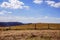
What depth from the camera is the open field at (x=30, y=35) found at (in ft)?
9.63

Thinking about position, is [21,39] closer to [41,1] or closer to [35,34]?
[35,34]

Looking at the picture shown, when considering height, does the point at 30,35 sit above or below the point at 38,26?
below

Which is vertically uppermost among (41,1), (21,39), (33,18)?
(41,1)

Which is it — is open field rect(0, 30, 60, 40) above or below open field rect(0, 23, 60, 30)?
below

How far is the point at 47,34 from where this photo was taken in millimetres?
2959

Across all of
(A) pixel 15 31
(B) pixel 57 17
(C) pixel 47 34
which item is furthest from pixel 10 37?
(B) pixel 57 17

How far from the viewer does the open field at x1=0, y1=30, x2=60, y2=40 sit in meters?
2.94

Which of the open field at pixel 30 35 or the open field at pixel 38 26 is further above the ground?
the open field at pixel 38 26

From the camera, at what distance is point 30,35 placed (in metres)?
2.95

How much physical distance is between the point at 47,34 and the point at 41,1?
530 millimetres

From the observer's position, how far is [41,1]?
9.71ft

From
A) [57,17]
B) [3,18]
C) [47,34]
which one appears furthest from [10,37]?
[57,17]

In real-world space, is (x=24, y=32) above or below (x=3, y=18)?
below

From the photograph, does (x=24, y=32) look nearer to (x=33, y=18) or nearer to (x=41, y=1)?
(x=33, y=18)
